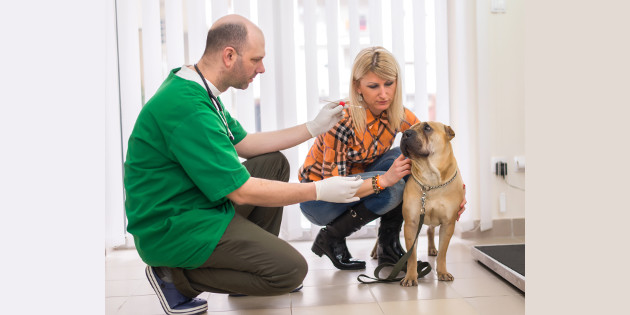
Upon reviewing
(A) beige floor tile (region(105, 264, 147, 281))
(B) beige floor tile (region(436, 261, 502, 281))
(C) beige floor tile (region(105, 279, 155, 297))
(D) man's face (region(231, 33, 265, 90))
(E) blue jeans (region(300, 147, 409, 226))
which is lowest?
(A) beige floor tile (region(105, 264, 147, 281))

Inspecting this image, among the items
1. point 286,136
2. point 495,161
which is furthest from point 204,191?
point 495,161

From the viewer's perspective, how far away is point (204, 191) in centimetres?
163

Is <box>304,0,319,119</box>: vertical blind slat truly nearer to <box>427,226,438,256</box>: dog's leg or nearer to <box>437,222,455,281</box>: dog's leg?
<box>427,226,438,256</box>: dog's leg

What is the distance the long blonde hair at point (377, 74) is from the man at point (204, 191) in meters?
0.51

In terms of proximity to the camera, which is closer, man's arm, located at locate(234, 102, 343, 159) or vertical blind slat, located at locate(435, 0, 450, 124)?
man's arm, located at locate(234, 102, 343, 159)

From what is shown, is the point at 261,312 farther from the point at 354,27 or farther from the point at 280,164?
the point at 354,27

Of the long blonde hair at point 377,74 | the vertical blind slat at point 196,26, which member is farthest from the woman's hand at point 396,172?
the vertical blind slat at point 196,26

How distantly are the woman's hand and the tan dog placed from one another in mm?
39

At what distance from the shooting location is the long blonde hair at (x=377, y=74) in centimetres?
220

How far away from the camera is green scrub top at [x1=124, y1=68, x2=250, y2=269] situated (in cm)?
160

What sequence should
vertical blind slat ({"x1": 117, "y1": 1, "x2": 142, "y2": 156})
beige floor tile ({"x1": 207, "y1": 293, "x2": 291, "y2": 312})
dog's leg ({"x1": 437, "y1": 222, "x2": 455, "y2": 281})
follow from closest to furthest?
beige floor tile ({"x1": 207, "y1": 293, "x2": 291, "y2": 312}) → dog's leg ({"x1": 437, "y1": 222, "x2": 455, "y2": 281}) → vertical blind slat ({"x1": 117, "y1": 1, "x2": 142, "y2": 156})

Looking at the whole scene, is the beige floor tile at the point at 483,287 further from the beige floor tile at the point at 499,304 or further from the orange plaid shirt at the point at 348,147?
the orange plaid shirt at the point at 348,147

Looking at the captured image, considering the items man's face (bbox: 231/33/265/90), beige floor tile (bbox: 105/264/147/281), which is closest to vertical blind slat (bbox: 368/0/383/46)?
man's face (bbox: 231/33/265/90)

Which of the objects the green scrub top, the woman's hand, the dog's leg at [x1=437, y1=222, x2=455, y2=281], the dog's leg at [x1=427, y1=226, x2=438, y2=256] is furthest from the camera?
the dog's leg at [x1=427, y1=226, x2=438, y2=256]
